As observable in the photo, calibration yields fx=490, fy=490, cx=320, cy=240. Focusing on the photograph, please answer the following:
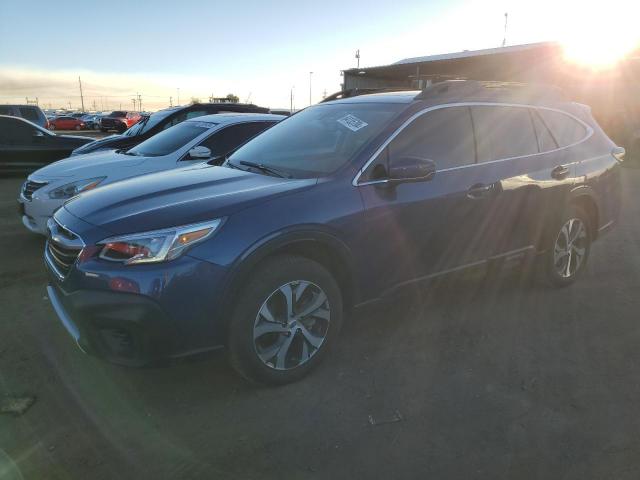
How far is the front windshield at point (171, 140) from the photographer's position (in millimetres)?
6105

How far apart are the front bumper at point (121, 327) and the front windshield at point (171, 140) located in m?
3.81

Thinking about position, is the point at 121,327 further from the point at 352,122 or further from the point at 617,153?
the point at 617,153

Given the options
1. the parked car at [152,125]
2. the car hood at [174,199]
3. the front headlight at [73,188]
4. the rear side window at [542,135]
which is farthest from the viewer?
the parked car at [152,125]

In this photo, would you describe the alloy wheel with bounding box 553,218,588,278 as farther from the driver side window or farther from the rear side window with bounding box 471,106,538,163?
the driver side window

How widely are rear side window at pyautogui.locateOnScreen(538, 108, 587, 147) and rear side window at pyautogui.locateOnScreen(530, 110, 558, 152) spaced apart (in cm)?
6

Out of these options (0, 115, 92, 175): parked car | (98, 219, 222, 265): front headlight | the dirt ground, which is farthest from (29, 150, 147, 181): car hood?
(0, 115, 92, 175): parked car

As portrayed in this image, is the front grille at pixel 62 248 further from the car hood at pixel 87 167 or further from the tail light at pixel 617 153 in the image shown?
the tail light at pixel 617 153

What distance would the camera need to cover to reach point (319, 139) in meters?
3.71

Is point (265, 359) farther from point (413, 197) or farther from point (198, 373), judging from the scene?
point (413, 197)

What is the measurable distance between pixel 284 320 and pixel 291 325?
0.06 metres

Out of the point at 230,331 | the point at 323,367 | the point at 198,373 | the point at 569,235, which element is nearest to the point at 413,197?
the point at 323,367

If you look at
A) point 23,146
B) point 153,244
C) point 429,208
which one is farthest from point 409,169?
point 23,146

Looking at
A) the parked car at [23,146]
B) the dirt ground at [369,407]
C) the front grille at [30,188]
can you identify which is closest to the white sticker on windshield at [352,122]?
the dirt ground at [369,407]

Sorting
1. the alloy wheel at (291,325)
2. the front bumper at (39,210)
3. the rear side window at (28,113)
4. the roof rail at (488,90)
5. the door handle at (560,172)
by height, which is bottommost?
the alloy wheel at (291,325)
